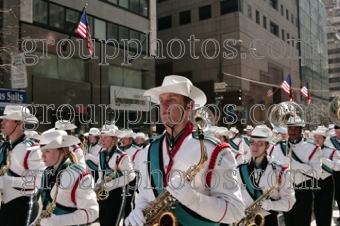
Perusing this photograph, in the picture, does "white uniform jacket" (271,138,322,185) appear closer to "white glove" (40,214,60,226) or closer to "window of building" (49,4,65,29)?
"white glove" (40,214,60,226)

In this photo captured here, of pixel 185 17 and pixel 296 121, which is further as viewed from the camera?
pixel 185 17

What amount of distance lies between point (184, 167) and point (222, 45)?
114 feet

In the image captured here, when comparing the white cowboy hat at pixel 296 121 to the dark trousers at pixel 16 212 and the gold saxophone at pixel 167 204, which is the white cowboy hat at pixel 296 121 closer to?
the gold saxophone at pixel 167 204

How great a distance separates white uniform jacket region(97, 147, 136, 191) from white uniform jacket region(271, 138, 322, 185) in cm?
270

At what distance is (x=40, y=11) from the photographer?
20.0 meters

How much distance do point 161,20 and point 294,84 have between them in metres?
20.5

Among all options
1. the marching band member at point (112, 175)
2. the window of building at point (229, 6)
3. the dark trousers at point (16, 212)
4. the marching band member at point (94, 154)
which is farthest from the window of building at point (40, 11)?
the window of building at point (229, 6)

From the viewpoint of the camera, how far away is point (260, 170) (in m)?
4.88

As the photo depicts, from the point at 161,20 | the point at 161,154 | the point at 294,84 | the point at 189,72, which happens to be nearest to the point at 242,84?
the point at 189,72

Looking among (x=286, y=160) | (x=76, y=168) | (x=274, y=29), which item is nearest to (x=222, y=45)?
(x=274, y=29)

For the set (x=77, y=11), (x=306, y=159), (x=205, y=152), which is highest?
(x=77, y=11)

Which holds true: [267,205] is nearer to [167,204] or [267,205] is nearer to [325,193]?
[167,204]

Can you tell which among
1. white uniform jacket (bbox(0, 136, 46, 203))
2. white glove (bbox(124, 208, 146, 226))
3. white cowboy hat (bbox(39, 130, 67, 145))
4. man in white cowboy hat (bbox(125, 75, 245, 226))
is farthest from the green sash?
white uniform jacket (bbox(0, 136, 46, 203))

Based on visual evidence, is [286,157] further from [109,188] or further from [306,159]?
[109,188]
